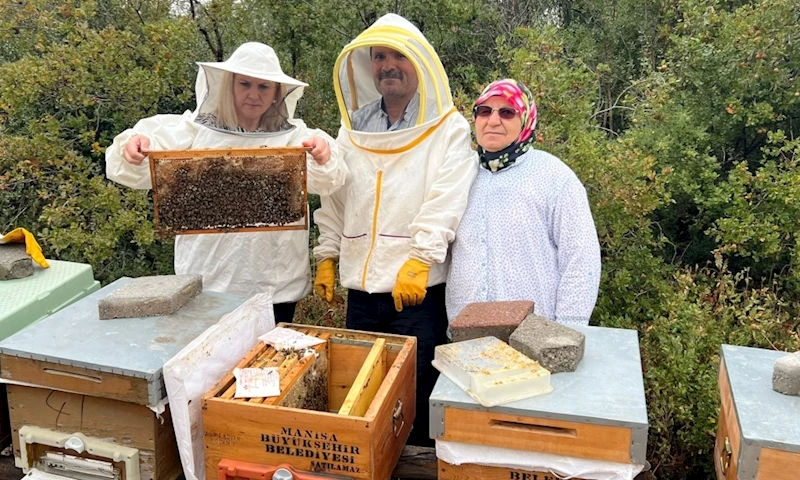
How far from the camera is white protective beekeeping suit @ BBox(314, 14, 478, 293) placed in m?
2.69

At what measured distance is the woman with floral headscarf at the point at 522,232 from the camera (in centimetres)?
259

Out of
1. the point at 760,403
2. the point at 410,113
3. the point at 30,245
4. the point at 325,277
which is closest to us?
the point at 760,403

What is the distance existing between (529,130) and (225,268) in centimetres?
149

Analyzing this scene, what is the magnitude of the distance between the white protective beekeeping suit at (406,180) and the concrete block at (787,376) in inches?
49.6

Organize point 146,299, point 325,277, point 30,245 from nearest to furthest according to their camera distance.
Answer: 1. point 146,299
2. point 30,245
3. point 325,277

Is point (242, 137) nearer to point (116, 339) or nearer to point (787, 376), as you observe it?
point (116, 339)

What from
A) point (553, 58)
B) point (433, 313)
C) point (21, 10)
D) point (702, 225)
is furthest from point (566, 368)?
point (21, 10)

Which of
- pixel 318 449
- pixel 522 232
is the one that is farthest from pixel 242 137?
pixel 318 449

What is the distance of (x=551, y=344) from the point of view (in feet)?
6.27

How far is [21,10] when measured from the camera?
5289 millimetres

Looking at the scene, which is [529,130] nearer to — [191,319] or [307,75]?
[191,319]

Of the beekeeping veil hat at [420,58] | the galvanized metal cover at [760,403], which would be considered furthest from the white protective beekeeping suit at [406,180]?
the galvanized metal cover at [760,403]

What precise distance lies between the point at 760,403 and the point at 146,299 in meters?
1.91

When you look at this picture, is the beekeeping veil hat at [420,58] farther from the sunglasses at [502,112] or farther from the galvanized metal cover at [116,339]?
the galvanized metal cover at [116,339]
